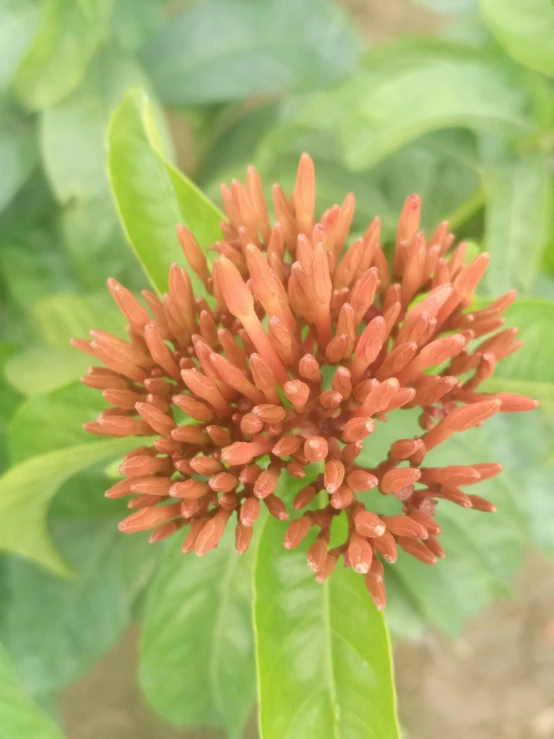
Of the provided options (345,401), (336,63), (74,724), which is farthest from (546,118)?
(74,724)

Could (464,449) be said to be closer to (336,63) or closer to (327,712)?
(327,712)

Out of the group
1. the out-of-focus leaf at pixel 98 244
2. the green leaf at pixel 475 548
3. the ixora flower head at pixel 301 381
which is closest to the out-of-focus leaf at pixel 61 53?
the out-of-focus leaf at pixel 98 244

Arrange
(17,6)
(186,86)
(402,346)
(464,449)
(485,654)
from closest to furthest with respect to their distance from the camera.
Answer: (402,346), (464,449), (17,6), (186,86), (485,654)

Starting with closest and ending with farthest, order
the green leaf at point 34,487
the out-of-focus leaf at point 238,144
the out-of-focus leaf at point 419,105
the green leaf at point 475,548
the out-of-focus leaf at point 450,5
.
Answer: the green leaf at point 34,487, the out-of-focus leaf at point 419,105, the green leaf at point 475,548, the out-of-focus leaf at point 450,5, the out-of-focus leaf at point 238,144

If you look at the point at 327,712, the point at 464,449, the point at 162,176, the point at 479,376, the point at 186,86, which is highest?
the point at 186,86

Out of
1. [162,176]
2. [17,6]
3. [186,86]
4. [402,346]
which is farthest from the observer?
[186,86]

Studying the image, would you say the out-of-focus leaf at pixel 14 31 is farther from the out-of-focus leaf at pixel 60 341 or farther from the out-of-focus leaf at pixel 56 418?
the out-of-focus leaf at pixel 56 418

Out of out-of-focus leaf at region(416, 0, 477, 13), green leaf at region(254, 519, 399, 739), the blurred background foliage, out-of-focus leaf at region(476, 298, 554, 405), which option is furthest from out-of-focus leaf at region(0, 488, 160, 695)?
out-of-focus leaf at region(416, 0, 477, 13)
